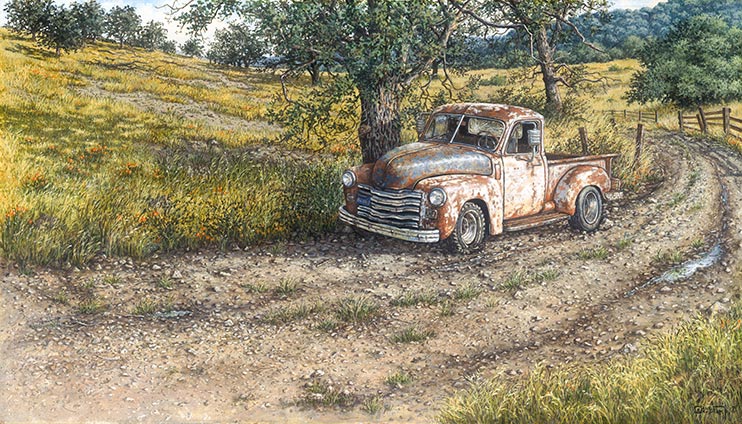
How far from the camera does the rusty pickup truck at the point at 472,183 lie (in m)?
6.67

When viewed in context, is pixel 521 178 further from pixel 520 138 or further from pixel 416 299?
pixel 416 299

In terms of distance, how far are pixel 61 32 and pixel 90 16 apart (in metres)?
0.86

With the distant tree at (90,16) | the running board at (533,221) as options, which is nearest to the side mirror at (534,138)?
the running board at (533,221)

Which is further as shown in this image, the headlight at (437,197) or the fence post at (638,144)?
the fence post at (638,144)

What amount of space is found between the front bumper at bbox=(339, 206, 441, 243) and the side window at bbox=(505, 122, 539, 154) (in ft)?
5.32

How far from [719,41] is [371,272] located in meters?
4.25

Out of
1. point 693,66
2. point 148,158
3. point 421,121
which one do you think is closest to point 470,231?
point 421,121

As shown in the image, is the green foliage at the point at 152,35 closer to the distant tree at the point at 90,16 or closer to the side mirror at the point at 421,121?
the distant tree at the point at 90,16

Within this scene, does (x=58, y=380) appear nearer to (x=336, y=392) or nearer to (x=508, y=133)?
(x=336, y=392)

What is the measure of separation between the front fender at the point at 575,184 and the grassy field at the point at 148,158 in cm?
126

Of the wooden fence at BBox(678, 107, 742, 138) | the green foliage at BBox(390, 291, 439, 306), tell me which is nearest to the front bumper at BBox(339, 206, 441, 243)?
the green foliage at BBox(390, 291, 439, 306)

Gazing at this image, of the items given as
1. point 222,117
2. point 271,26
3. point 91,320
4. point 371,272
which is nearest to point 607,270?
point 371,272

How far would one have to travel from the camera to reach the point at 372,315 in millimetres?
5488

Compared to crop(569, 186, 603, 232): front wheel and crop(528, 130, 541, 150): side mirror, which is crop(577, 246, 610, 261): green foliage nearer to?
crop(569, 186, 603, 232): front wheel
